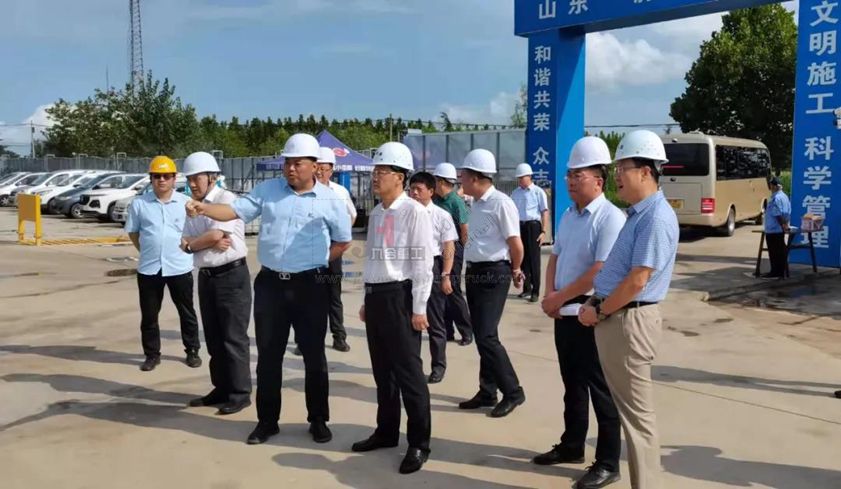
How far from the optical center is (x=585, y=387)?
Result: 3877 millimetres

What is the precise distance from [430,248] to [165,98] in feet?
109

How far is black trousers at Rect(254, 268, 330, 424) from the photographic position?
169 inches

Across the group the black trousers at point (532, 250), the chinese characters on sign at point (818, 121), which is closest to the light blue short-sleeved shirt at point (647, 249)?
the black trousers at point (532, 250)

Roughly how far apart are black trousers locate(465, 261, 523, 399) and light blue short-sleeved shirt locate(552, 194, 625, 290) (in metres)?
0.95

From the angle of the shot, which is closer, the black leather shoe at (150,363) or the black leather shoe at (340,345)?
the black leather shoe at (150,363)

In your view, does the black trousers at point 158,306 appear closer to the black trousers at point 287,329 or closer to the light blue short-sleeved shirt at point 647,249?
the black trousers at point 287,329

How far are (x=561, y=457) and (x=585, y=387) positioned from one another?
44 centimetres

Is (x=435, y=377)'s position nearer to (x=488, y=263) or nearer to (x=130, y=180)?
(x=488, y=263)

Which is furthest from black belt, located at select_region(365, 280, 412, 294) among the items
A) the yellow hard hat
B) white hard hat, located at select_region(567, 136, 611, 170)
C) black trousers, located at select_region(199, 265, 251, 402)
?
the yellow hard hat

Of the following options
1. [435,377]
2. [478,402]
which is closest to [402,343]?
[478,402]

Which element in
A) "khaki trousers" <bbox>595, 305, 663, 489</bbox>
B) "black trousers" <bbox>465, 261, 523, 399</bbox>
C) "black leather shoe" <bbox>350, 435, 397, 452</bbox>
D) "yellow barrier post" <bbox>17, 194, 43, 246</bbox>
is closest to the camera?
"khaki trousers" <bbox>595, 305, 663, 489</bbox>

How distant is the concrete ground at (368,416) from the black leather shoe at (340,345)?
0.41 ft

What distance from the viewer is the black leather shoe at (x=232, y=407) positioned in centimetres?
487

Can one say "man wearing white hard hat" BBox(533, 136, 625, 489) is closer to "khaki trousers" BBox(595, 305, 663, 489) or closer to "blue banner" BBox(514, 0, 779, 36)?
"khaki trousers" BBox(595, 305, 663, 489)
